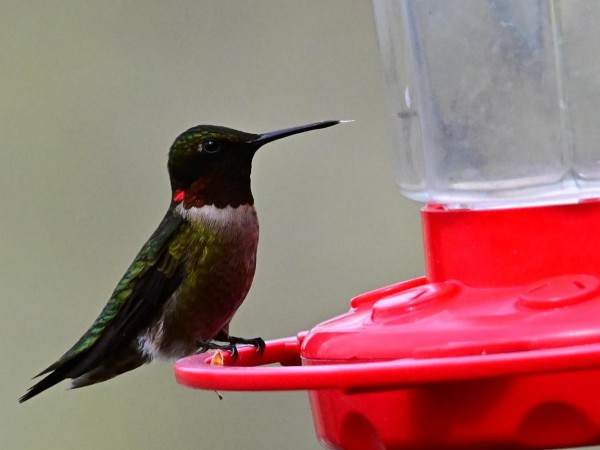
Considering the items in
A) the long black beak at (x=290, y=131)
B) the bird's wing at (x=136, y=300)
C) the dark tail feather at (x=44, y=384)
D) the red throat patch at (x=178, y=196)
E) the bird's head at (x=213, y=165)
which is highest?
the long black beak at (x=290, y=131)

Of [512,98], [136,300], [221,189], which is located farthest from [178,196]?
[512,98]

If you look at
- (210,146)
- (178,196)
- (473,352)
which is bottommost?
(473,352)

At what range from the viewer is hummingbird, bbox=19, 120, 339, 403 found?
3729 millimetres

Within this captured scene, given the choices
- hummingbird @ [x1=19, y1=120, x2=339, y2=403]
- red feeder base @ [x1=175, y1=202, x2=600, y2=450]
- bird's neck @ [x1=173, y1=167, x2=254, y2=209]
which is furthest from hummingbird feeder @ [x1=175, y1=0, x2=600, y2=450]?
bird's neck @ [x1=173, y1=167, x2=254, y2=209]

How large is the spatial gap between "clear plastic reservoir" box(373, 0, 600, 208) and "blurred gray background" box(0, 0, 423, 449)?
2.55m

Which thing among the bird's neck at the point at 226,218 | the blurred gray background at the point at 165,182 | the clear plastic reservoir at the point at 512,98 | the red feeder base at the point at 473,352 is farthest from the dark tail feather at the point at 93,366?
the clear plastic reservoir at the point at 512,98

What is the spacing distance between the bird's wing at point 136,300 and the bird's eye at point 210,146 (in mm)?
238

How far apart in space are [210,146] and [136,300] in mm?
532

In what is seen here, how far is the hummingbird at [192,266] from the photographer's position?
3.73 meters

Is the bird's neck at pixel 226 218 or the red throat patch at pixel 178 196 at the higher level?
the red throat patch at pixel 178 196

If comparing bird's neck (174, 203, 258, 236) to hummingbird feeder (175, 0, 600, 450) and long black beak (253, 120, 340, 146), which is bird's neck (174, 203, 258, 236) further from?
hummingbird feeder (175, 0, 600, 450)

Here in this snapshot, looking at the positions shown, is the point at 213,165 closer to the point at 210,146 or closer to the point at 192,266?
the point at 210,146

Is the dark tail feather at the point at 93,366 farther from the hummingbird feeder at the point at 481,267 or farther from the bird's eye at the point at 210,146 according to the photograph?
the hummingbird feeder at the point at 481,267

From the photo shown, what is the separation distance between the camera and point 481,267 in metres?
2.46
